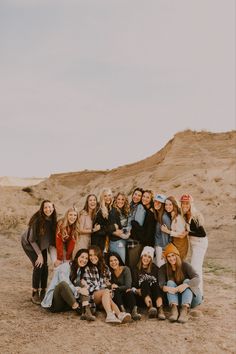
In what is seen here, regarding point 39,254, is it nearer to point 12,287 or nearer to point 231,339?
point 12,287

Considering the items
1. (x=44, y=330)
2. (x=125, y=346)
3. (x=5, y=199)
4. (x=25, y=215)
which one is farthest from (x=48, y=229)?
(x=5, y=199)

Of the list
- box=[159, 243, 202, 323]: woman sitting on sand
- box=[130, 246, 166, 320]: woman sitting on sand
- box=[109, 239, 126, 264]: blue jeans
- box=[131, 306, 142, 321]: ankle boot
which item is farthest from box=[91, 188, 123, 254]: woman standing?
box=[131, 306, 142, 321]: ankle boot

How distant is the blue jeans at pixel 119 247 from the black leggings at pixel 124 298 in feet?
1.70

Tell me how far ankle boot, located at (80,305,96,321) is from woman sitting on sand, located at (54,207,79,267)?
2.27ft

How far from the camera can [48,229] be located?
605cm

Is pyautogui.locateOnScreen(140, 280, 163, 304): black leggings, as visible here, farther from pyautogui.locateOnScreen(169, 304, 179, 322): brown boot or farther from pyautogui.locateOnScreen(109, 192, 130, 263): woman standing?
pyautogui.locateOnScreen(109, 192, 130, 263): woman standing

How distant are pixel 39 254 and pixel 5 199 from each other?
57.0 feet

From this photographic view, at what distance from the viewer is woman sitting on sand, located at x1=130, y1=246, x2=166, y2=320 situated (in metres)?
5.75

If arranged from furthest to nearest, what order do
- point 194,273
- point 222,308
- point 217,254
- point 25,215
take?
point 25,215, point 217,254, point 222,308, point 194,273

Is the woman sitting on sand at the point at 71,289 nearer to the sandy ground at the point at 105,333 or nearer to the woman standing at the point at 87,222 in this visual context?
the sandy ground at the point at 105,333

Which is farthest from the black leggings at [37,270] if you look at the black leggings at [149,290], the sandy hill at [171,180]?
the sandy hill at [171,180]

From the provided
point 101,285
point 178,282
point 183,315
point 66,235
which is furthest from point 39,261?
point 183,315

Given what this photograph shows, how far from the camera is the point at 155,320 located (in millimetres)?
5695

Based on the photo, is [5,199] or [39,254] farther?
[5,199]
